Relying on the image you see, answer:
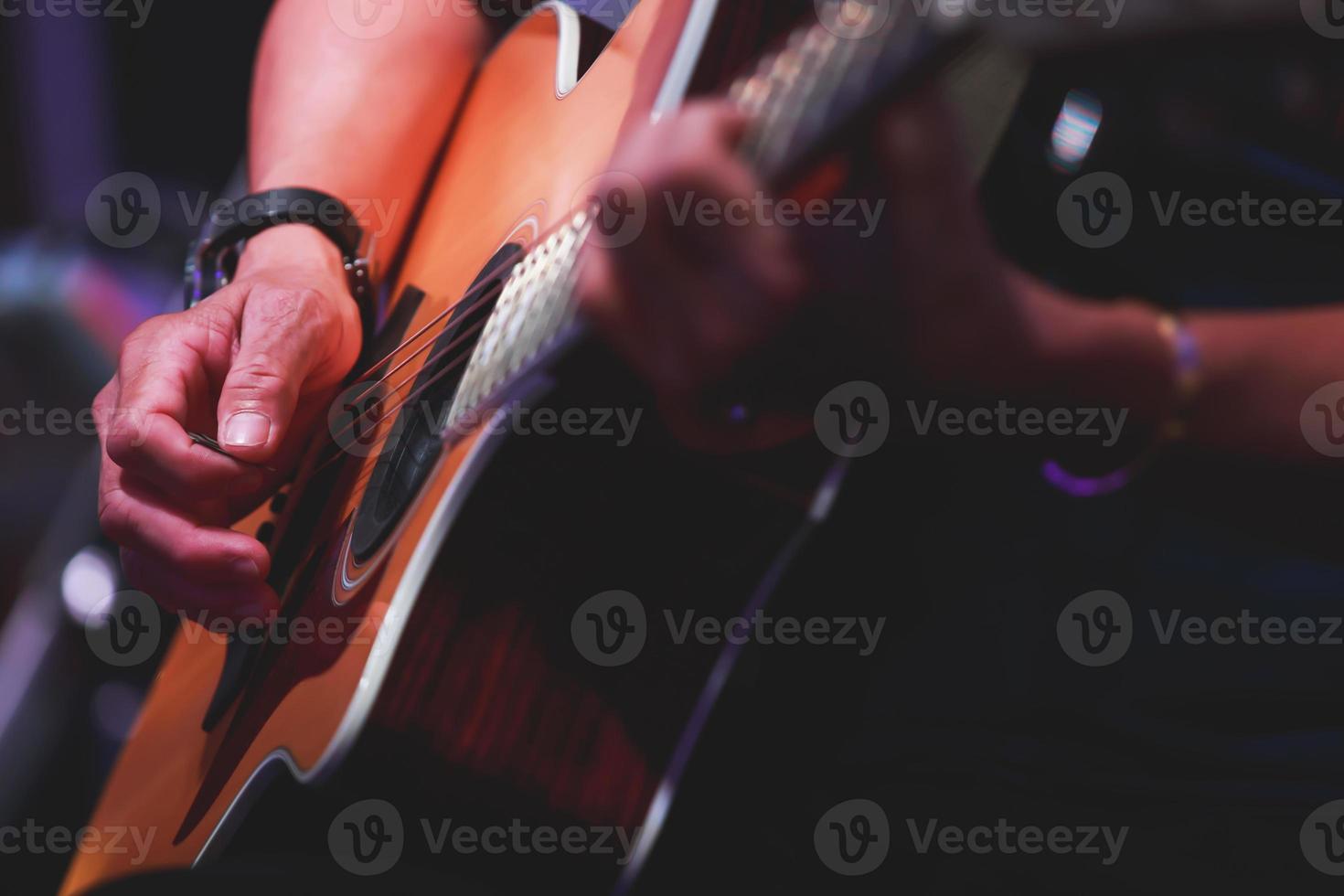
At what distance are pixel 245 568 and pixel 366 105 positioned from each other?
1.85 ft

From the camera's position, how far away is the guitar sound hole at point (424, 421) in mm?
647

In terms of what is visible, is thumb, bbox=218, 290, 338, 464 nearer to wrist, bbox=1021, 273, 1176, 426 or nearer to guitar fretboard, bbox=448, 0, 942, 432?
guitar fretboard, bbox=448, 0, 942, 432

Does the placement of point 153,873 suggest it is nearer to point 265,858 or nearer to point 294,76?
point 265,858

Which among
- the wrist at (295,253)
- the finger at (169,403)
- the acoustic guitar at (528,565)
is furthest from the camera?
the wrist at (295,253)

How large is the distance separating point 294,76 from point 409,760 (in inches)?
32.4

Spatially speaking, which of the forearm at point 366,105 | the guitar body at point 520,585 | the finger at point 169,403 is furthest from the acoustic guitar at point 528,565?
the forearm at point 366,105

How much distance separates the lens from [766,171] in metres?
0.42

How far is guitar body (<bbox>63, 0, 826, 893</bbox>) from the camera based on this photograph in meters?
0.59

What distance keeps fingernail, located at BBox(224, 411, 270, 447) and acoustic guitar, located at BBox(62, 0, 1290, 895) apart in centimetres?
8

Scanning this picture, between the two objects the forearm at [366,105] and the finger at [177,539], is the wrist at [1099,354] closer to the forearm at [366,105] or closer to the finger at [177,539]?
the finger at [177,539]

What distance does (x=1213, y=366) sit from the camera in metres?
0.47

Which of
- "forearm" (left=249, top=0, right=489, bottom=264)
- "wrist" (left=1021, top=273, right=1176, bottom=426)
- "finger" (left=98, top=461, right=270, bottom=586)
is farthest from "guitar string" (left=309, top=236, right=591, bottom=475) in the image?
"wrist" (left=1021, top=273, right=1176, bottom=426)

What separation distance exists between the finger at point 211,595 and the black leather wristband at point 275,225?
0.29 metres

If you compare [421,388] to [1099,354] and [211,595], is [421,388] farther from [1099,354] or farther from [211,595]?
[1099,354]
